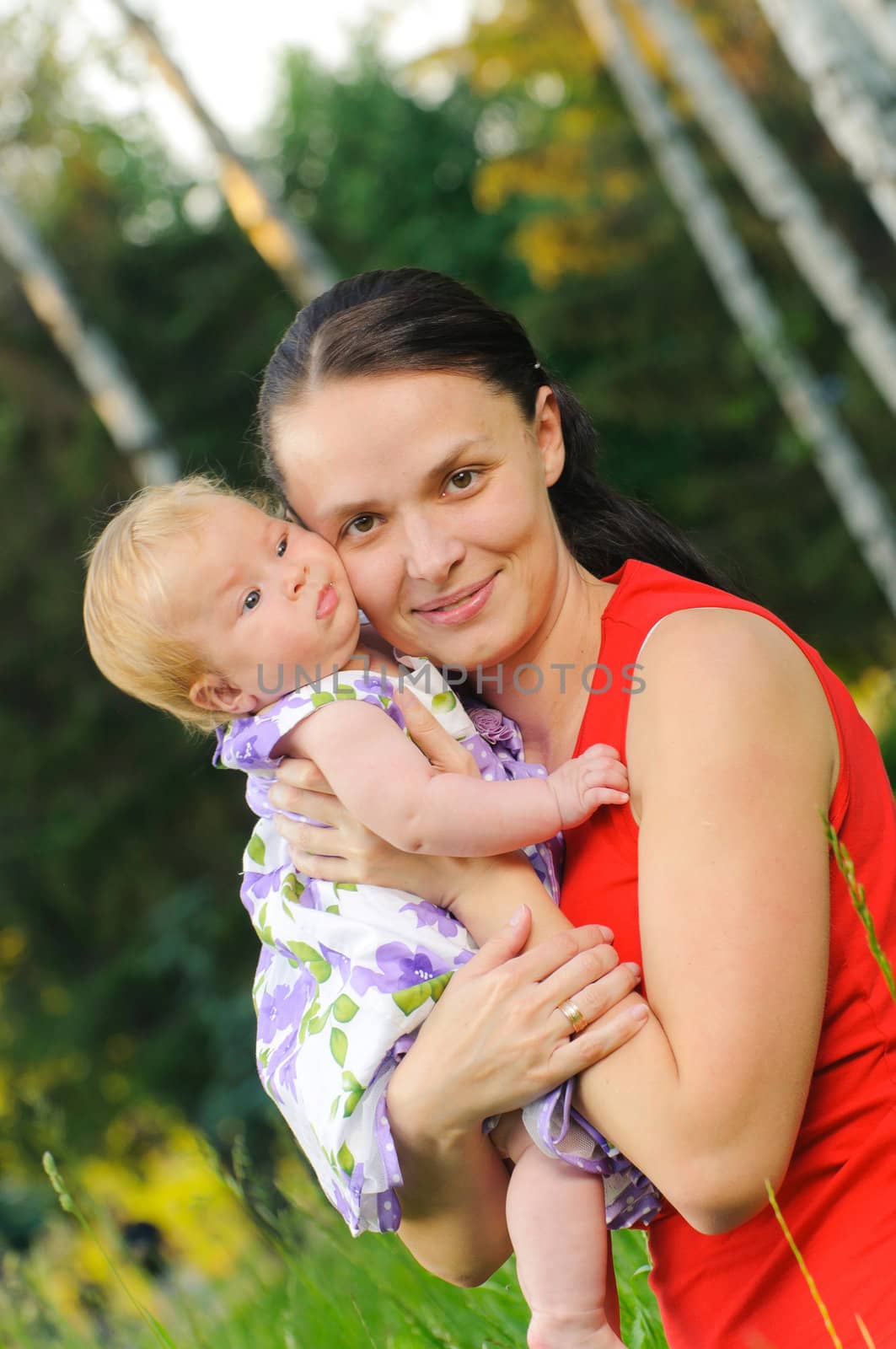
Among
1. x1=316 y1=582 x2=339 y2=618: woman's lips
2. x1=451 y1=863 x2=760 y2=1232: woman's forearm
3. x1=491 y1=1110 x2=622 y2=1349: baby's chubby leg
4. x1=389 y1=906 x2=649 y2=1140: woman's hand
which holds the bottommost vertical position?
x1=491 y1=1110 x2=622 y2=1349: baby's chubby leg

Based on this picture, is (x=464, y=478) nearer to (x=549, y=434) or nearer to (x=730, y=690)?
(x=549, y=434)

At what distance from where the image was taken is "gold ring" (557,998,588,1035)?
64.2 inches

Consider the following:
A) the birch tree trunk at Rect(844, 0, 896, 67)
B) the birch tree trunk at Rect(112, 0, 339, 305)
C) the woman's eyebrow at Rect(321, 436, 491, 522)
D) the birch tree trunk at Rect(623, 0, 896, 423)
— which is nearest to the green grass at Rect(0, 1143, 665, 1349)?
the woman's eyebrow at Rect(321, 436, 491, 522)

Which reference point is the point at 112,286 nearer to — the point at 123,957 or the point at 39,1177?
the point at 123,957

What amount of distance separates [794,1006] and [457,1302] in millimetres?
1641

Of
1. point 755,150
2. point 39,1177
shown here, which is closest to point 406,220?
point 755,150

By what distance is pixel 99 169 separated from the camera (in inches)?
507

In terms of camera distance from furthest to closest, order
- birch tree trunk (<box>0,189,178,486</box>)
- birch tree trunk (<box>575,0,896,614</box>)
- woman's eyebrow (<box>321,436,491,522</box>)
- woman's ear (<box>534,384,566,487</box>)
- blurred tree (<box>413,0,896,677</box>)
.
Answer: blurred tree (<box>413,0,896,677</box>), birch tree trunk (<box>575,0,896,614</box>), birch tree trunk (<box>0,189,178,486</box>), woman's ear (<box>534,384,566,487</box>), woman's eyebrow (<box>321,436,491,522</box>)

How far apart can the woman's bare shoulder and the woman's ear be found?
538mm

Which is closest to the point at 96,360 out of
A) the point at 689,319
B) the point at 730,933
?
the point at 730,933

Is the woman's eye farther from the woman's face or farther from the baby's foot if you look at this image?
the baby's foot

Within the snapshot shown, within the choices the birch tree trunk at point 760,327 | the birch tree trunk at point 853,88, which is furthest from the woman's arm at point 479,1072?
the birch tree trunk at point 760,327

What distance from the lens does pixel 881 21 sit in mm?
4449

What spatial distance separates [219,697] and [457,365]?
2.20ft
